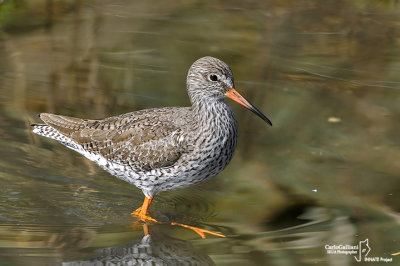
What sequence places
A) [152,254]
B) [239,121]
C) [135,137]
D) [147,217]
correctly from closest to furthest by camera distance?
[152,254] → [147,217] → [135,137] → [239,121]

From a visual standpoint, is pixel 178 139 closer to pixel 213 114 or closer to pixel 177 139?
pixel 177 139

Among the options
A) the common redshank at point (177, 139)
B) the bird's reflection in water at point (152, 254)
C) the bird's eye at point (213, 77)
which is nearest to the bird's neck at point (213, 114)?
the common redshank at point (177, 139)

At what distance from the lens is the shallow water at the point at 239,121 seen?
7922 millimetres

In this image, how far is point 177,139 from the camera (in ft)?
28.5

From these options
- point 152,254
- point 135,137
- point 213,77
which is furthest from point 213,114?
point 152,254

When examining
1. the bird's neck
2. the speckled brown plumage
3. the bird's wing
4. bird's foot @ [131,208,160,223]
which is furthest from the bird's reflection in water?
the bird's neck

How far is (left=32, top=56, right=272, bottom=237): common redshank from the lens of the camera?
8594 millimetres

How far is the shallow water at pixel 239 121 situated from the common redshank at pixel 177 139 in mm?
443

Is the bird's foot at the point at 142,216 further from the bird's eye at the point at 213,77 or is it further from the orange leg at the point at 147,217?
the bird's eye at the point at 213,77

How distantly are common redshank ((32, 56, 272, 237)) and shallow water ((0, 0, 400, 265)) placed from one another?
44 cm

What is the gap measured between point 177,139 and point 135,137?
0.62 m

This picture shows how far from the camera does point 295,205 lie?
8.91m

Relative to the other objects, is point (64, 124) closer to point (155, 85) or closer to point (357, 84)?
point (155, 85)

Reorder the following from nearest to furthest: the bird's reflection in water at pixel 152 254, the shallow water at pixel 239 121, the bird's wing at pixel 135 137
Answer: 1. the bird's reflection in water at pixel 152 254
2. the shallow water at pixel 239 121
3. the bird's wing at pixel 135 137
